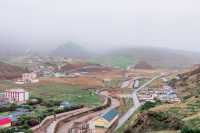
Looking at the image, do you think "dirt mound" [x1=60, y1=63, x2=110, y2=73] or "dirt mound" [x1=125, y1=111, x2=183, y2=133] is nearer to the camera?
"dirt mound" [x1=125, y1=111, x2=183, y2=133]

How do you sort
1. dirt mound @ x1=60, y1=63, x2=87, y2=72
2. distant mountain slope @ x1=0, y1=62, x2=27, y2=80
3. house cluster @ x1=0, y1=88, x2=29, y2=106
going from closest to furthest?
house cluster @ x1=0, y1=88, x2=29, y2=106 → distant mountain slope @ x1=0, y1=62, x2=27, y2=80 → dirt mound @ x1=60, y1=63, x2=87, y2=72

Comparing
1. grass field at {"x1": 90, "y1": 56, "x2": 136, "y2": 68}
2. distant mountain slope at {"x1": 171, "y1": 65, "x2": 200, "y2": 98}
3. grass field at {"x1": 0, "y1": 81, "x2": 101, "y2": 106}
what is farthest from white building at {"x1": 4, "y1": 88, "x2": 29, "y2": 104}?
grass field at {"x1": 90, "y1": 56, "x2": 136, "y2": 68}

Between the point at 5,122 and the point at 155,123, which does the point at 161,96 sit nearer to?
the point at 5,122

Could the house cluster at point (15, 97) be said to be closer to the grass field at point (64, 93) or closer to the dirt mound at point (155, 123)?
the grass field at point (64, 93)

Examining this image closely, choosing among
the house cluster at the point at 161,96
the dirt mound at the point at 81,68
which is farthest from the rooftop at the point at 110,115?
the dirt mound at the point at 81,68

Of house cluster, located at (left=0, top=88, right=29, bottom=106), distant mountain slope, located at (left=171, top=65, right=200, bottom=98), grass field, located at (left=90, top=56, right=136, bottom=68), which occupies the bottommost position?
house cluster, located at (left=0, top=88, right=29, bottom=106)

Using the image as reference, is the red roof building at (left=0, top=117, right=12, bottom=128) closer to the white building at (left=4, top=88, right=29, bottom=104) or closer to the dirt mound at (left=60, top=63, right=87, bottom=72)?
the white building at (left=4, top=88, right=29, bottom=104)

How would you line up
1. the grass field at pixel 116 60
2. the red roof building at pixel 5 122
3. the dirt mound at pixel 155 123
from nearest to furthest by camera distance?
the dirt mound at pixel 155 123, the red roof building at pixel 5 122, the grass field at pixel 116 60
